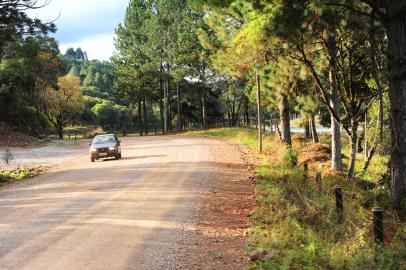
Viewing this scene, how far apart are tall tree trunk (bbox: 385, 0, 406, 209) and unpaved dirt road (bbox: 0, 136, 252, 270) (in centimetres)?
386

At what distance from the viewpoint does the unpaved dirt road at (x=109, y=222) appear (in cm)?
806

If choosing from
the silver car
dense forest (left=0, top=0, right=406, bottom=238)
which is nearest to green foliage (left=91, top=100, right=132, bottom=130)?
dense forest (left=0, top=0, right=406, bottom=238)

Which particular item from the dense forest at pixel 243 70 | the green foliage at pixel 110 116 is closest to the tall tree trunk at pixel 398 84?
the dense forest at pixel 243 70

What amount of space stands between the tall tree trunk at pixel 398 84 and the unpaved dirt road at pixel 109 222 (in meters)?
3.86

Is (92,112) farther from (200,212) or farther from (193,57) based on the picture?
(200,212)

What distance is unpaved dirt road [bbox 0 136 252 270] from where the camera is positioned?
806cm

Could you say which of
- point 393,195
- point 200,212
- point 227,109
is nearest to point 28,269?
point 200,212

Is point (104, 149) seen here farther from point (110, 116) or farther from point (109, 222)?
point (110, 116)

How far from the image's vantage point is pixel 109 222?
35.3 feet

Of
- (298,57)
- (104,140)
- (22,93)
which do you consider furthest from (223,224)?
(22,93)

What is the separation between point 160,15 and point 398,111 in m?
49.5

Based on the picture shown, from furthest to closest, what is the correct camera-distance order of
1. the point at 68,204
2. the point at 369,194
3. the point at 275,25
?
1. the point at 369,194
2. the point at 68,204
3. the point at 275,25

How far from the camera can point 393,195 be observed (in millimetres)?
11695

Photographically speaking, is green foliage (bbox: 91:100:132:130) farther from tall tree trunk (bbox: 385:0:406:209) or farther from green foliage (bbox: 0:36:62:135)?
tall tree trunk (bbox: 385:0:406:209)
